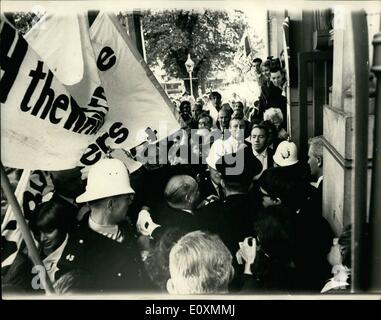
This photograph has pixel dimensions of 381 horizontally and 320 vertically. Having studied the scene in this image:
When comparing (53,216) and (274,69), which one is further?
(53,216)

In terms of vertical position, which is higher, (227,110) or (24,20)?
(24,20)

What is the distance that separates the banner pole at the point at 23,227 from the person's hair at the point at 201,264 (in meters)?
0.91

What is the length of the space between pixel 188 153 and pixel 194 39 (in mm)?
781

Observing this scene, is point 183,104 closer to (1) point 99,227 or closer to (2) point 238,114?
(2) point 238,114

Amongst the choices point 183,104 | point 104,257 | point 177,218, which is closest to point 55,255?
point 104,257

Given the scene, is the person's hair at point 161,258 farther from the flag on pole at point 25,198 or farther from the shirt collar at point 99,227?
the flag on pole at point 25,198

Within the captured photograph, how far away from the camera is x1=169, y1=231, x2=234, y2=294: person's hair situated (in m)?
3.29

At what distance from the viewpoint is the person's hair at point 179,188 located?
3.28 m

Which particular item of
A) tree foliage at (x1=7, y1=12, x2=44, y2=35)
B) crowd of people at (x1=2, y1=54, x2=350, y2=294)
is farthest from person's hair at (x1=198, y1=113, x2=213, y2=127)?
tree foliage at (x1=7, y1=12, x2=44, y2=35)

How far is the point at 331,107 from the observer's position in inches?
125

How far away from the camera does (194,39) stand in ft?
10.4

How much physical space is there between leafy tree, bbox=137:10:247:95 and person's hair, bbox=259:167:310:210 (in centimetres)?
78

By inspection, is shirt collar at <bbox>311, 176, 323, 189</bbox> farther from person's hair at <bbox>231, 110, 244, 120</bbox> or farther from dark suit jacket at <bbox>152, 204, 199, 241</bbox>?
dark suit jacket at <bbox>152, 204, 199, 241</bbox>
